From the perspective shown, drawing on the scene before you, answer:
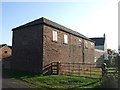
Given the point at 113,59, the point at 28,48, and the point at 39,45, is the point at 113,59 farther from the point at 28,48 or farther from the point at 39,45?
the point at 28,48

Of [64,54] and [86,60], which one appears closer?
[64,54]

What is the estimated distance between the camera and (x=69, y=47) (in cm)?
2091

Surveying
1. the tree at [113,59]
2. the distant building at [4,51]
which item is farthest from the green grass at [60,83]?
the distant building at [4,51]

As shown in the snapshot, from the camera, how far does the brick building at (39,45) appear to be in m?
15.8

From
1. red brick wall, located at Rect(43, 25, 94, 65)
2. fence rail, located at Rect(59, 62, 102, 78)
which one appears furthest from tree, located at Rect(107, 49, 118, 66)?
red brick wall, located at Rect(43, 25, 94, 65)

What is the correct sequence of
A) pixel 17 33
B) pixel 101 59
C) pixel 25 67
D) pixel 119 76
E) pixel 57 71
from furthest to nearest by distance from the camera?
pixel 101 59
pixel 17 33
pixel 25 67
pixel 57 71
pixel 119 76

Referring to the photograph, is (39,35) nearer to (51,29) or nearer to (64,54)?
(51,29)

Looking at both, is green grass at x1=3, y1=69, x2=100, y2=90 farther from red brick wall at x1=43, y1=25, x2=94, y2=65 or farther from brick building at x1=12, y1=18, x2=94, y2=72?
red brick wall at x1=43, y1=25, x2=94, y2=65

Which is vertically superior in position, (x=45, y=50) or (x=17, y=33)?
(x=17, y=33)

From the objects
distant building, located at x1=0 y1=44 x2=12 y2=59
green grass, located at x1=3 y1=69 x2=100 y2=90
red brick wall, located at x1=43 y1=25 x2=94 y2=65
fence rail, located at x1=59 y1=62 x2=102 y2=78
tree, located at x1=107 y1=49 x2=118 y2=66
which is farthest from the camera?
distant building, located at x1=0 y1=44 x2=12 y2=59

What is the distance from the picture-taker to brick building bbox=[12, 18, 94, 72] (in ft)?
51.7

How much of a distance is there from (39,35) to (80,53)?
11.1 m

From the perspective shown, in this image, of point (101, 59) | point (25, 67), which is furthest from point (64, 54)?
point (101, 59)

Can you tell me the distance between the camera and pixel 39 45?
51.9 feet
